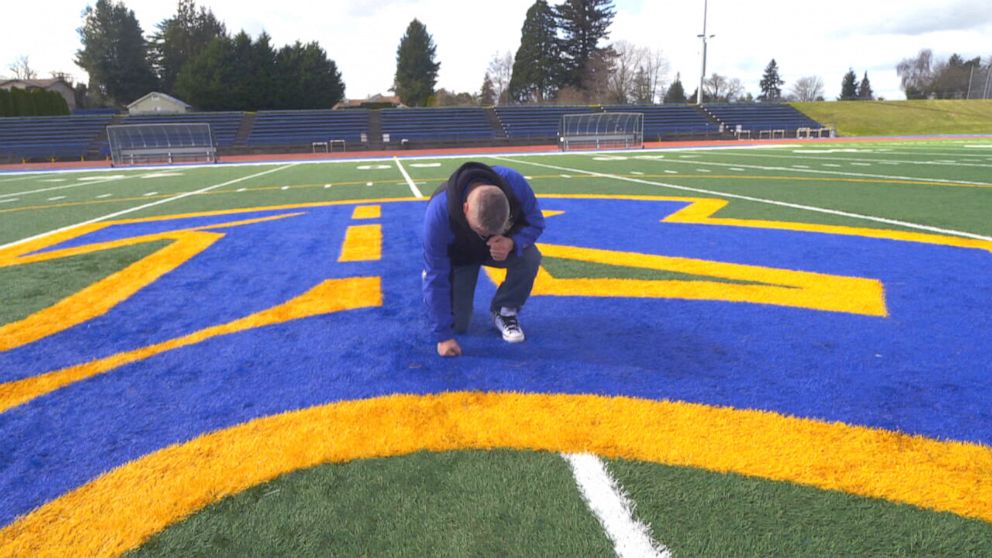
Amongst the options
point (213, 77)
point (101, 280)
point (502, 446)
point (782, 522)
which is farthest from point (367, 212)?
point (213, 77)

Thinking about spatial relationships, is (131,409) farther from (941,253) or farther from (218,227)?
(941,253)

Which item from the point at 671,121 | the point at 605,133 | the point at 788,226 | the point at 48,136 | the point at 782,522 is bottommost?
the point at 782,522

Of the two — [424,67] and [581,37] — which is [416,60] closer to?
[424,67]

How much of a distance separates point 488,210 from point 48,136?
1623 inches

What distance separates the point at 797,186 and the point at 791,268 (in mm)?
5732

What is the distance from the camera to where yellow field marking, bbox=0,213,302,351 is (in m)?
3.04

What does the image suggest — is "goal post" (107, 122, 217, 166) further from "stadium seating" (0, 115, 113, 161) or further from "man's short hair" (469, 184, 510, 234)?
"man's short hair" (469, 184, 510, 234)

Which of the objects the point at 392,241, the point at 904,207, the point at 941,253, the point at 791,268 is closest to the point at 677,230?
the point at 791,268

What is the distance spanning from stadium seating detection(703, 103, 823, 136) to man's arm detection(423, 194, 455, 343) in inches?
1600

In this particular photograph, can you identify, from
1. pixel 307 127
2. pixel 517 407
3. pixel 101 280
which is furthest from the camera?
pixel 307 127

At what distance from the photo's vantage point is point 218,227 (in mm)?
6246

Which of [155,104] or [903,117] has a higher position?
[155,104]

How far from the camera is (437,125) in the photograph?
38.2 metres

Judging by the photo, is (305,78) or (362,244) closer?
(362,244)
